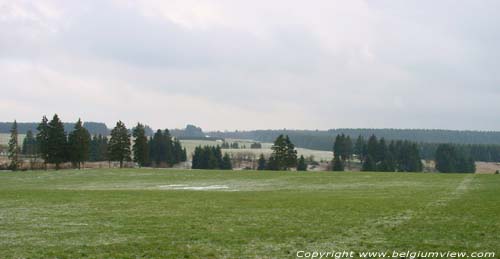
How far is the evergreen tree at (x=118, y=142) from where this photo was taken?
9575 centimetres

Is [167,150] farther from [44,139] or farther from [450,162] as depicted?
[450,162]

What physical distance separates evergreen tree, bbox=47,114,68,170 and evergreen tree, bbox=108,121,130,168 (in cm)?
878

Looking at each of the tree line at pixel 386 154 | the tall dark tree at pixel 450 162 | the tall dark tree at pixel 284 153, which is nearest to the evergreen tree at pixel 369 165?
the tree line at pixel 386 154

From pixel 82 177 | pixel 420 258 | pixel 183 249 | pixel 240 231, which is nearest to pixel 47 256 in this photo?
pixel 183 249

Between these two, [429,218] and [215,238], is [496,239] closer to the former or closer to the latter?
[429,218]

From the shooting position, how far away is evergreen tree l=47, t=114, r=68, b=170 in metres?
88.7

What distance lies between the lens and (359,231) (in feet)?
62.8

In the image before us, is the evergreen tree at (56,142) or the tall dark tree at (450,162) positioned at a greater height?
the evergreen tree at (56,142)

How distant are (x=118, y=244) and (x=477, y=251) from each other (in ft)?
36.7

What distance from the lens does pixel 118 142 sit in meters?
96.0

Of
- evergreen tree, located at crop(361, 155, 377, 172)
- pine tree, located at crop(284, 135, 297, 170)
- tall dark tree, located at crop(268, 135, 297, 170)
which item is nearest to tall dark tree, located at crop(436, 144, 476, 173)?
evergreen tree, located at crop(361, 155, 377, 172)

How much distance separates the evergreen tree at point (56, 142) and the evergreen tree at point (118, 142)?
8782mm

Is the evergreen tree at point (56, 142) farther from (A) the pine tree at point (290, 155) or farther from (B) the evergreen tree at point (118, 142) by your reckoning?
(A) the pine tree at point (290, 155)

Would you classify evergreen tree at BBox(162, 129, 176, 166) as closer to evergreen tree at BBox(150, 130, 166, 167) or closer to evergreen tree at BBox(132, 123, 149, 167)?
evergreen tree at BBox(150, 130, 166, 167)
